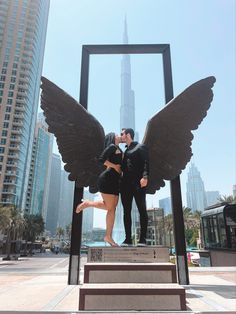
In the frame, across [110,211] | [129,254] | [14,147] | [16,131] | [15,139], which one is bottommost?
[129,254]

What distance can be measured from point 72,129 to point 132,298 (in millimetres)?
4165

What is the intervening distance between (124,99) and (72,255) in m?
65.6

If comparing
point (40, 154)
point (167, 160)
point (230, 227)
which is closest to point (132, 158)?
point (167, 160)

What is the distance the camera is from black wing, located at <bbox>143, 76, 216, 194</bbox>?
258 inches

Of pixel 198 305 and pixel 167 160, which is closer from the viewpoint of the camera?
pixel 198 305

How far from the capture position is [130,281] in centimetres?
474

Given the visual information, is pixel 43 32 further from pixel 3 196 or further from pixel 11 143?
pixel 3 196

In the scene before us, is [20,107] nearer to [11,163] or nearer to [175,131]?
[11,163]

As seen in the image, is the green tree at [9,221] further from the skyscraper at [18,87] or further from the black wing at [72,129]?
the black wing at [72,129]

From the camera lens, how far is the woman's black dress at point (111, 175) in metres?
5.68

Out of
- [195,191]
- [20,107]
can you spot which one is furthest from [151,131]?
[195,191]

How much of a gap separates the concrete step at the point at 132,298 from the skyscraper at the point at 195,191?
359 feet

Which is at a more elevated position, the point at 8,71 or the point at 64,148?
the point at 8,71

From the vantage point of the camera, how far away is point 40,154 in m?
88.4
